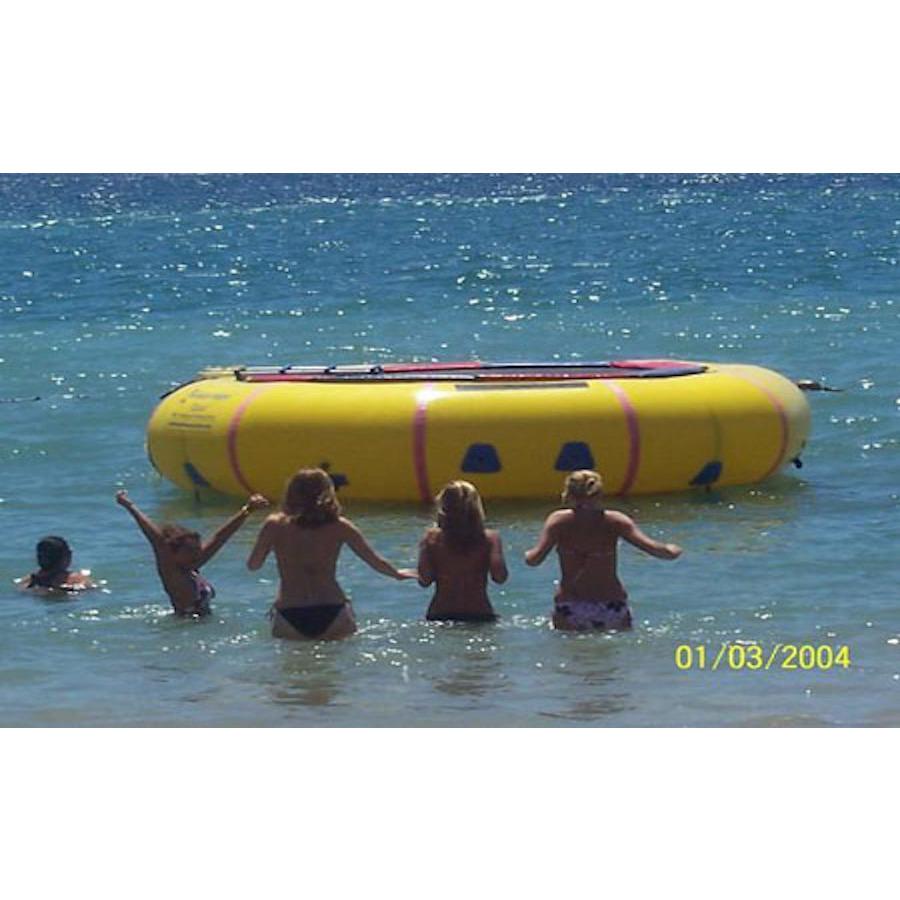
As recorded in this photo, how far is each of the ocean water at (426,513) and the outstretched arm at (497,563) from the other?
0.34 metres

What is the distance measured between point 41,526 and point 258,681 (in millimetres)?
4950

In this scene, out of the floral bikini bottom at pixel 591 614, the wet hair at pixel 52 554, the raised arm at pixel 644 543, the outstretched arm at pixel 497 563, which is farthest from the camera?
the wet hair at pixel 52 554

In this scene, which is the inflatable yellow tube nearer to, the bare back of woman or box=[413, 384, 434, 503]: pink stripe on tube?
box=[413, 384, 434, 503]: pink stripe on tube

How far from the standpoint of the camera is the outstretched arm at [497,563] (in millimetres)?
9641

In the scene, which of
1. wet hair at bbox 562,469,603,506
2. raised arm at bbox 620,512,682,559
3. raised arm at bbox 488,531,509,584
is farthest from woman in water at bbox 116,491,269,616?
raised arm at bbox 620,512,682,559

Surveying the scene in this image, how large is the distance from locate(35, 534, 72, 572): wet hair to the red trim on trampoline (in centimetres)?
387

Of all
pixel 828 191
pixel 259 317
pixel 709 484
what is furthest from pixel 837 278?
pixel 828 191

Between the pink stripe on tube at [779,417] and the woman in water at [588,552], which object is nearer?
the woman in water at [588,552]

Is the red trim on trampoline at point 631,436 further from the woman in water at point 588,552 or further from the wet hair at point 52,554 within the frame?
the wet hair at point 52,554

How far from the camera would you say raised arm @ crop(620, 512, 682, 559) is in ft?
31.1

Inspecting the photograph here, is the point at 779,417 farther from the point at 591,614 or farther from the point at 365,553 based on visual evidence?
the point at 365,553

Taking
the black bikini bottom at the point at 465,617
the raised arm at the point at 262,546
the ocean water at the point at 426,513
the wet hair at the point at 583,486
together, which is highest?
the wet hair at the point at 583,486

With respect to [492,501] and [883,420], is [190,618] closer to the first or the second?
[492,501]

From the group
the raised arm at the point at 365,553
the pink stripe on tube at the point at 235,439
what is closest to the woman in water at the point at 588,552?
the raised arm at the point at 365,553
